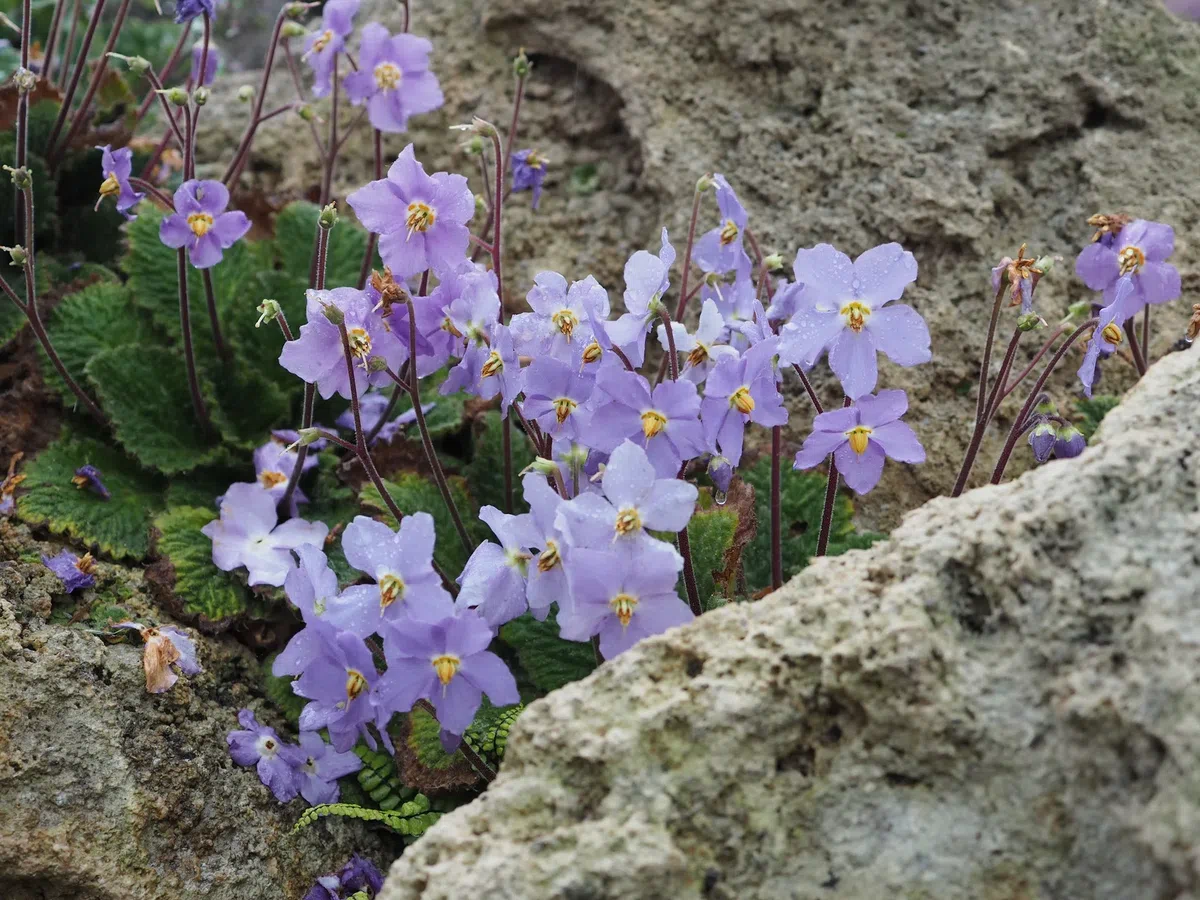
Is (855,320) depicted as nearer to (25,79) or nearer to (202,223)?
(202,223)

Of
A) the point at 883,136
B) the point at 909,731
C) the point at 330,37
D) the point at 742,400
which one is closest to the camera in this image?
the point at 909,731

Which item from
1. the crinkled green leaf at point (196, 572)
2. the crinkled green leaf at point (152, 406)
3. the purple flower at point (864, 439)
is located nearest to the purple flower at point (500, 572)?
the purple flower at point (864, 439)

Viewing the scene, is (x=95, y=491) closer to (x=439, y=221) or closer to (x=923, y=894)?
(x=439, y=221)

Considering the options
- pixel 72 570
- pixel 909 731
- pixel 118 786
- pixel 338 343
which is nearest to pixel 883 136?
pixel 338 343

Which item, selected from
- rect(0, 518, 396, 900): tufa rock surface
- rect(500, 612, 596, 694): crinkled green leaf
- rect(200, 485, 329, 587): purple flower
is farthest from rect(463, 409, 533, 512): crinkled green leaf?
rect(0, 518, 396, 900): tufa rock surface

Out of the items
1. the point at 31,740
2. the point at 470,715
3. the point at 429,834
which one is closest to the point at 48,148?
the point at 31,740

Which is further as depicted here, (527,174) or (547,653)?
(527,174)

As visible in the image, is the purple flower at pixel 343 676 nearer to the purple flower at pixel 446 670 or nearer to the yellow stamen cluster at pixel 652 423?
the purple flower at pixel 446 670
